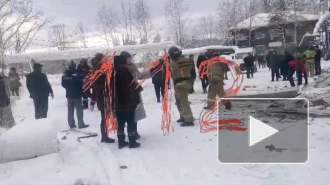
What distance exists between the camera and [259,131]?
270 inches

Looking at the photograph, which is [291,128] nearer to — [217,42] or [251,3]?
[251,3]

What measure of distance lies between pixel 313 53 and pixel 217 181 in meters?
14.8

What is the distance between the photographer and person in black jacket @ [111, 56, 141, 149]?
624 centimetres

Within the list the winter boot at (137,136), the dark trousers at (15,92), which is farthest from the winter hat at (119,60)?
the dark trousers at (15,92)

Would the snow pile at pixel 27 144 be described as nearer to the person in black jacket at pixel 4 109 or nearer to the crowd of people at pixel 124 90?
the crowd of people at pixel 124 90

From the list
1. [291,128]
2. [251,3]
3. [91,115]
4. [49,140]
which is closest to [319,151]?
[291,128]

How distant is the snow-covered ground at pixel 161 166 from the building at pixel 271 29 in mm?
47025

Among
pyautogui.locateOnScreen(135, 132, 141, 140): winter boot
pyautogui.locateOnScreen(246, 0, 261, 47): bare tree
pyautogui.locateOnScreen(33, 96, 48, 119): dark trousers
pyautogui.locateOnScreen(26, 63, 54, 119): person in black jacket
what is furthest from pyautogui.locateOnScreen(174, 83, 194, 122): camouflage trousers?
pyautogui.locateOnScreen(246, 0, 261, 47): bare tree

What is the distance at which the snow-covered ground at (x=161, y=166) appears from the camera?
15.1ft

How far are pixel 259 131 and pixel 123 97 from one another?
273 centimetres

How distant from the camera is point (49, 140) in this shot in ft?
18.2

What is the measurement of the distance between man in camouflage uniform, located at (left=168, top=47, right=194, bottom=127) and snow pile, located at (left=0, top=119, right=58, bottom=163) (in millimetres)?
2954

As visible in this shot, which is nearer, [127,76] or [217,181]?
[217,181]

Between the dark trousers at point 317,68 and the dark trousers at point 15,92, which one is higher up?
the dark trousers at point 317,68
